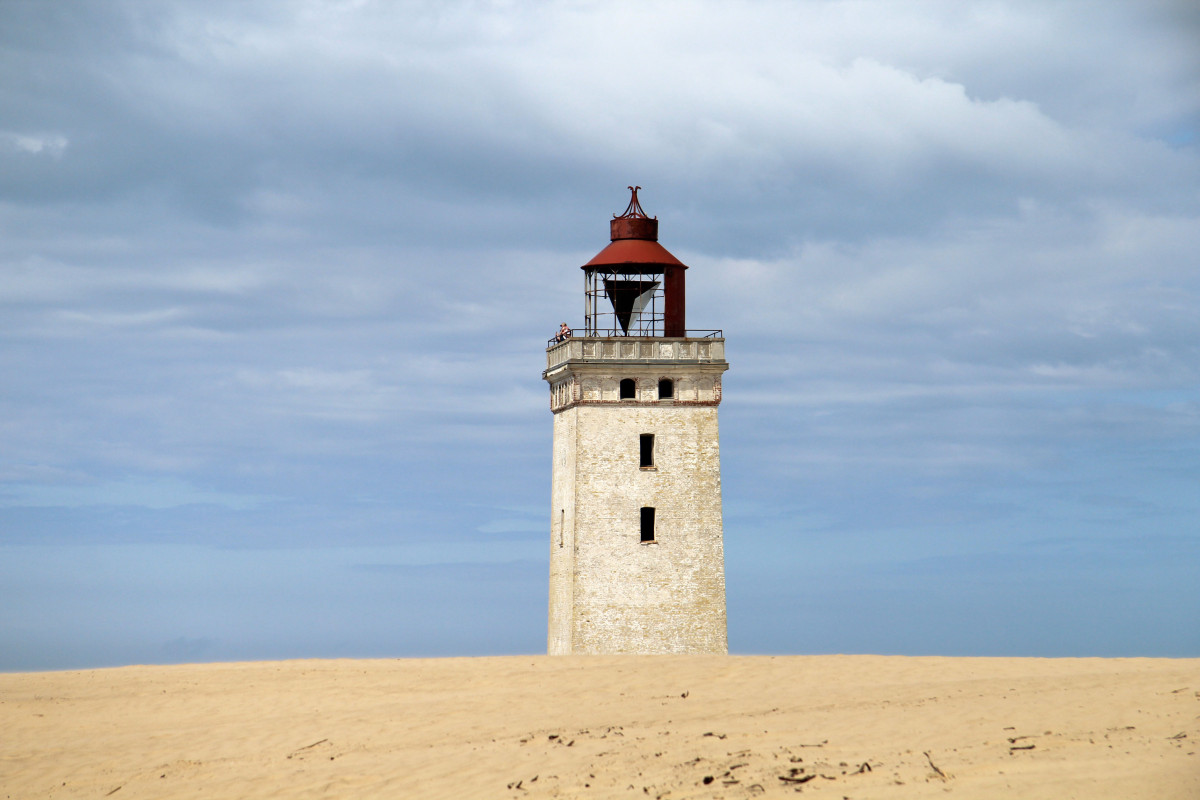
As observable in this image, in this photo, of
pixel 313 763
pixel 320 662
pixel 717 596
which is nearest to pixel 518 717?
pixel 313 763

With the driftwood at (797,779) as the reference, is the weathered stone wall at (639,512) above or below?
above

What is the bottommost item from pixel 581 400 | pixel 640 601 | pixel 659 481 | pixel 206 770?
pixel 206 770

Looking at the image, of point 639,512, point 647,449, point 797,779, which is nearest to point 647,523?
point 639,512

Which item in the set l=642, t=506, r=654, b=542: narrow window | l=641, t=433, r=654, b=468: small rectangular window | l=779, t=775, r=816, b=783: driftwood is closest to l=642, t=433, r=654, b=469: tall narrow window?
l=641, t=433, r=654, b=468: small rectangular window

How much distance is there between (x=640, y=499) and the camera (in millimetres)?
39750

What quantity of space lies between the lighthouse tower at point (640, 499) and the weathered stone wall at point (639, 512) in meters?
0.03

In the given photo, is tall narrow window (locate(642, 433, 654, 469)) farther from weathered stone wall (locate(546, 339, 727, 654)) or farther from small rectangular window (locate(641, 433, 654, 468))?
weathered stone wall (locate(546, 339, 727, 654))

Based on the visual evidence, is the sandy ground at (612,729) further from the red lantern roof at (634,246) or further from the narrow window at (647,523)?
the red lantern roof at (634,246)

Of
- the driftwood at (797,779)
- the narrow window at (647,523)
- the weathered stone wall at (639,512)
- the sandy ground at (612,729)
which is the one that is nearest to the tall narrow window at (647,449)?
the weathered stone wall at (639,512)

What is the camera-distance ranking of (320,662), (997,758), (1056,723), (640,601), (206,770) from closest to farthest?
(997,758), (1056,723), (206,770), (320,662), (640,601)

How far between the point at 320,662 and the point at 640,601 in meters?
9.61

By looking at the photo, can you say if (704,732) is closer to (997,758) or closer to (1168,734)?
(997,758)

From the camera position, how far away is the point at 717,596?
130 ft

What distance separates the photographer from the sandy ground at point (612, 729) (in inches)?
840
